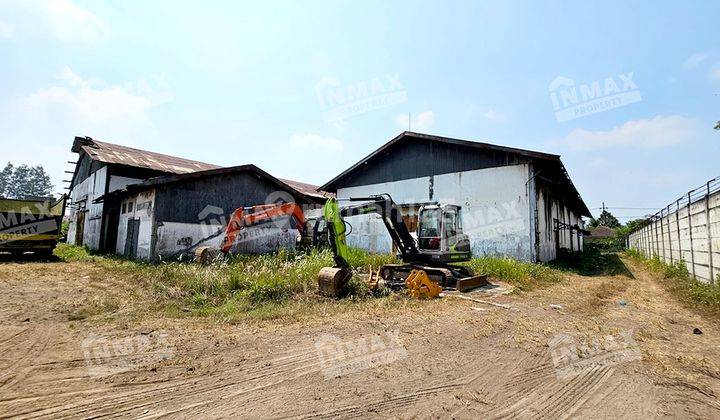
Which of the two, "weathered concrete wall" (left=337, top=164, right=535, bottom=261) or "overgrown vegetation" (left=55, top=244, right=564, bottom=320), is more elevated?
"weathered concrete wall" (left=337, top=164, right=535, bottom=261)

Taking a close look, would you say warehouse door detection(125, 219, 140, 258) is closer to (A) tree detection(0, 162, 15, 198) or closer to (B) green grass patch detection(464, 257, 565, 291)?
(B) green grass patch detection(464, 257, 565, 291)

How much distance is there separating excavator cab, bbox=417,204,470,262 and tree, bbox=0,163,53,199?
9673 cm

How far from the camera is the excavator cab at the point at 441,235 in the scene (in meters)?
9.62

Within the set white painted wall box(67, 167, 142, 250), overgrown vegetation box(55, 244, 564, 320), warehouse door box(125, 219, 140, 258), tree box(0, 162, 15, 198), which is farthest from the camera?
tree box(0, 162, 15, 198)

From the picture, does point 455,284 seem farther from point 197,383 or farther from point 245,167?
point 245,167

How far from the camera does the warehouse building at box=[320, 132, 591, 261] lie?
14.4 metres

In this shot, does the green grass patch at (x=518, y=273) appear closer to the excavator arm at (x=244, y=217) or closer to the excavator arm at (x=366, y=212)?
the excavator arm at (x=366, y=212)

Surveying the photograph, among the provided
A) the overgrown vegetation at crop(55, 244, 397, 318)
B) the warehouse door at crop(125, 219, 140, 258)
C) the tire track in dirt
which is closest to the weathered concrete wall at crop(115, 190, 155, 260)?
the warehouse door at crop(125, 219, 140, 258)

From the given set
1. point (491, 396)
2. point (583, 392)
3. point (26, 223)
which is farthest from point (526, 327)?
point (26, 223)

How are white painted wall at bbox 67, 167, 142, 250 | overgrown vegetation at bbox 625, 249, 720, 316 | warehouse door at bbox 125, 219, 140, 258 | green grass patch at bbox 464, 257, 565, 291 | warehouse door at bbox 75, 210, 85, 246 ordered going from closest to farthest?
overgrown vegetation at bbox 625, 249, 720, 316 < green grass patch at bbox 464, 257, 565, 291 < warehouse door at bbox 125, 219, 140, 258 < white painted wall at bbox 67, 167, 142, 250 < warehouse door at bbox 75, 210, 85, 246

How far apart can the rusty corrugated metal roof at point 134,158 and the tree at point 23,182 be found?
7580 centimetres

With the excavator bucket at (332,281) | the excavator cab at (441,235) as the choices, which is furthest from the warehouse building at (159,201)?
the excavator bucket at (332,281)

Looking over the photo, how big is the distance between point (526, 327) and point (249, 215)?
11.3 metres

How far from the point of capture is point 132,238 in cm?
1608
